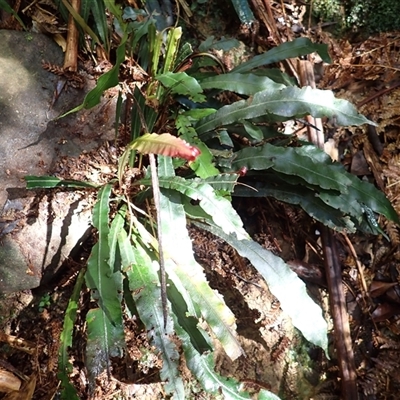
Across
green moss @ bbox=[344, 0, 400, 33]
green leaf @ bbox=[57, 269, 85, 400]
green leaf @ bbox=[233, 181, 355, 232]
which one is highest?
green moss @ bbox=[344, 0, 400, 33]

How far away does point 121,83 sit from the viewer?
6.12 feet

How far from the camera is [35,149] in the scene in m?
1.81

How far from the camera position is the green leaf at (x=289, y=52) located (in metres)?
1.98

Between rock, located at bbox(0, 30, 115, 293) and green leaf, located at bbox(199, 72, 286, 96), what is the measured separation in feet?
1.57

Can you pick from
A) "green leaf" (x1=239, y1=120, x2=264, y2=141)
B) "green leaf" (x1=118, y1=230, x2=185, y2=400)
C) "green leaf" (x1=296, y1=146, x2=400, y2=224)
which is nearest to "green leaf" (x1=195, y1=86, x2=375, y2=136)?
"green leaf" (x1=239, y1=120, x2=264, y2=141)

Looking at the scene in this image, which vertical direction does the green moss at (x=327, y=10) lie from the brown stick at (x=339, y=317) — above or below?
above

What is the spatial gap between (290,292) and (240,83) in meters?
0.90

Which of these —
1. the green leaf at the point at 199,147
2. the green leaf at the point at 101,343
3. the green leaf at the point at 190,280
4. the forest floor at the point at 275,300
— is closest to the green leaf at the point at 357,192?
the forest floor at the point at 275,300

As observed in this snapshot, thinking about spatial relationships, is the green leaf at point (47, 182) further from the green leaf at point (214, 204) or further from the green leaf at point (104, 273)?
the green leaf at point (214, 204)

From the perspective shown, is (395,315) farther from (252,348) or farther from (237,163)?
(237,163)

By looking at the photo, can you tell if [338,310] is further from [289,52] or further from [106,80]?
[106,80]

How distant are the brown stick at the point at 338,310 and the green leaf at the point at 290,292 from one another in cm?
36

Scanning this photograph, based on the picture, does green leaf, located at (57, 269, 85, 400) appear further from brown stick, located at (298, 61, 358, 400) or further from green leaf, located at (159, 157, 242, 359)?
brown stick, located at (298, 61, 358, 400)

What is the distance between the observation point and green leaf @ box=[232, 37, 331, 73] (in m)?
1.98
